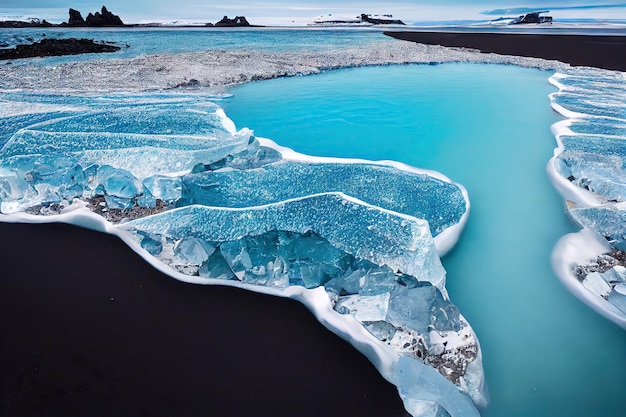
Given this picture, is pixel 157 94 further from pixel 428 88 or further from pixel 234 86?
pixel 428 88

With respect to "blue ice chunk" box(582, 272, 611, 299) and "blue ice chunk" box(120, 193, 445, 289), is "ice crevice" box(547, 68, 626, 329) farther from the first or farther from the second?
"blue ice chunk" box(120, 193, 445, 289)

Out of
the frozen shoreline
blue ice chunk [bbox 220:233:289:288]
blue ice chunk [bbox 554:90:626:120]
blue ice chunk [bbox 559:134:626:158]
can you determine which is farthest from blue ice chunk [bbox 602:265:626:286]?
the frozen shoreline

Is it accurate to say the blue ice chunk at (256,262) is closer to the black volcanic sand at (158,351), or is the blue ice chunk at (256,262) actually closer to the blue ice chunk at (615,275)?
the black volcanic sand at (158,351)

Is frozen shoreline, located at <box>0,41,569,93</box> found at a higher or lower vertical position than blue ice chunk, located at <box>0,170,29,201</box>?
higher

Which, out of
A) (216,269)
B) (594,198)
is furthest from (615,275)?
(216,269)

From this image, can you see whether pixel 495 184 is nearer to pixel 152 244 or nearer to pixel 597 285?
pixel 597 285

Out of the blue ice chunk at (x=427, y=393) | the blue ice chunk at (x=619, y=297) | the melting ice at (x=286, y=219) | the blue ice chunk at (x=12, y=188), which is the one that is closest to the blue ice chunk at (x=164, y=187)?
the melting ice at (x=286, y=219)
